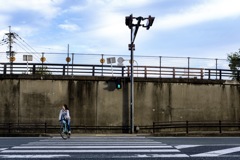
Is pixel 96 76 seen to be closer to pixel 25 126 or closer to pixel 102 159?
pixel 25 126

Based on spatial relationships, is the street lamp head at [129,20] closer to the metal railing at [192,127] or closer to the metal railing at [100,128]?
the metal railing at [100,128]

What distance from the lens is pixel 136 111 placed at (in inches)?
1045

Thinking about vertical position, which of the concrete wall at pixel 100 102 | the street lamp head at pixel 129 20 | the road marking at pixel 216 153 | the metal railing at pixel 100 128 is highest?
the street lamp head at pixel 129 20

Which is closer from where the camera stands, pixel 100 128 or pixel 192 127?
pixel 100 128

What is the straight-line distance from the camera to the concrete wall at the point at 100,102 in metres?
25.8

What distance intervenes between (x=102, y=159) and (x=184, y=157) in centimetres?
229

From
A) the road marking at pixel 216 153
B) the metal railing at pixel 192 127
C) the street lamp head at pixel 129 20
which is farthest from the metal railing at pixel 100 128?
the road marking at pixel 216 153

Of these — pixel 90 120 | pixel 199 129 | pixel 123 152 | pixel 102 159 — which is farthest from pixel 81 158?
pixel 199 129

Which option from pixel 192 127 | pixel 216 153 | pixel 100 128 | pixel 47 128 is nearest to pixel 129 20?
pixel 100 128

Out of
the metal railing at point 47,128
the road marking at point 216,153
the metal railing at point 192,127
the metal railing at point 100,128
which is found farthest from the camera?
the metal railing at point 192,127

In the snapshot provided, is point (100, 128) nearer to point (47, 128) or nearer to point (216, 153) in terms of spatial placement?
point (47, 128)

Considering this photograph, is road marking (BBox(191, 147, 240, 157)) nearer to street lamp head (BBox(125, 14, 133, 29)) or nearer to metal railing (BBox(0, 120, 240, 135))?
street lamp head (BBox(125, 14, 133, 29))

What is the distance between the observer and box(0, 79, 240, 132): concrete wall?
25766 mm

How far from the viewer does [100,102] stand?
26.3m
